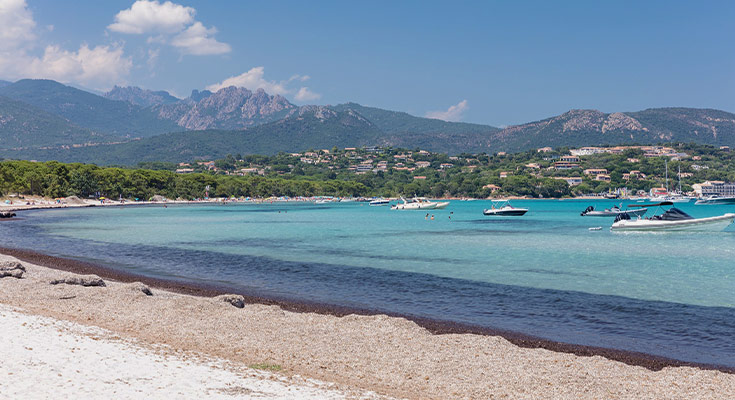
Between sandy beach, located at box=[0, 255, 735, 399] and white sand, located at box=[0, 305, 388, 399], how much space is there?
0.13 feet

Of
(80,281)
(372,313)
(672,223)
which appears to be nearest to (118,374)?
(372,313)

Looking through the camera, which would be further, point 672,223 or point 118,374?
point 672,223

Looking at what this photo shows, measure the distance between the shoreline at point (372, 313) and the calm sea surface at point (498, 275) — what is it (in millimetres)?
676

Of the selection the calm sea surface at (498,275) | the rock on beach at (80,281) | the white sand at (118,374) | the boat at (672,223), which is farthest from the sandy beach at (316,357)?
the boat at (672,223)

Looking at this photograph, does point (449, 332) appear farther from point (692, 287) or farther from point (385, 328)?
point (692, 287)

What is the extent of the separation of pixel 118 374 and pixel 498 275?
74.5 ft

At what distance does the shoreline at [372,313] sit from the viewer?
13.8 meters

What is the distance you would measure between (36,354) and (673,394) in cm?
1204

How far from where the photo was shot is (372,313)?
63.9 ft

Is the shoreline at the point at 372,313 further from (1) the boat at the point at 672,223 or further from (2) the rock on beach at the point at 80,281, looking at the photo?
(1) the boat at the point at 672,223

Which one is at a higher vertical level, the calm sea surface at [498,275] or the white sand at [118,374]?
the white sand at [118,374]

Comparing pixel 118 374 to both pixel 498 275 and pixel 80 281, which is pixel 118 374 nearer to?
pixel 80 281

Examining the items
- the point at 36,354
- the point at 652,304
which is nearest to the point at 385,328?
the point at 36,354

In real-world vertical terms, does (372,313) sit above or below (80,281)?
below
